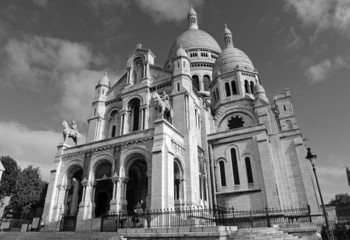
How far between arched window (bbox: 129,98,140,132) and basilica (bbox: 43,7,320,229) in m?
0.11

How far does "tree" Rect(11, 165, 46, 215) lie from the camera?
36.7 metres

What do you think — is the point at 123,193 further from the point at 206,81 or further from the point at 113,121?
the point at 206,81

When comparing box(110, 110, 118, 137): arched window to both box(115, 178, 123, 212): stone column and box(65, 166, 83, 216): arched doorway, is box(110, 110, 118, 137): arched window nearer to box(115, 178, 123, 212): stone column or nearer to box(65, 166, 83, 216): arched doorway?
box(65, 166, 83, 216): arched doorway

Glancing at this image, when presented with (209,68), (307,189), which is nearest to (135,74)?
(209,68)

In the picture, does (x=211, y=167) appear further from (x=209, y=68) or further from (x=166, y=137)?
(x=209, y=68)

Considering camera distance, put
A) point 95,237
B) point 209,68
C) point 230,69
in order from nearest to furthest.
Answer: point 95,237 < point 230,69 < point 209,68

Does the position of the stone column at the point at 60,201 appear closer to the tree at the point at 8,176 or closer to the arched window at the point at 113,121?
the arched window at the point at 113,121

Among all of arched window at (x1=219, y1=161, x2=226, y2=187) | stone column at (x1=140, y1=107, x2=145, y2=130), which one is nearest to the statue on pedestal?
stone column at (x1=140, y1=107, x2=145, y2=130)

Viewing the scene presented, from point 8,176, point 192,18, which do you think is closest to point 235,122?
point 8,176

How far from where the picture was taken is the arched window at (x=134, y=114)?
26891 mm

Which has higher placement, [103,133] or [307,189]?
[103,133]

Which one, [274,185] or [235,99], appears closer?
[274,185]

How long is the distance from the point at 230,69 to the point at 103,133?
1929cm

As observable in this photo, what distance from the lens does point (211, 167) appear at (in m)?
25.9
